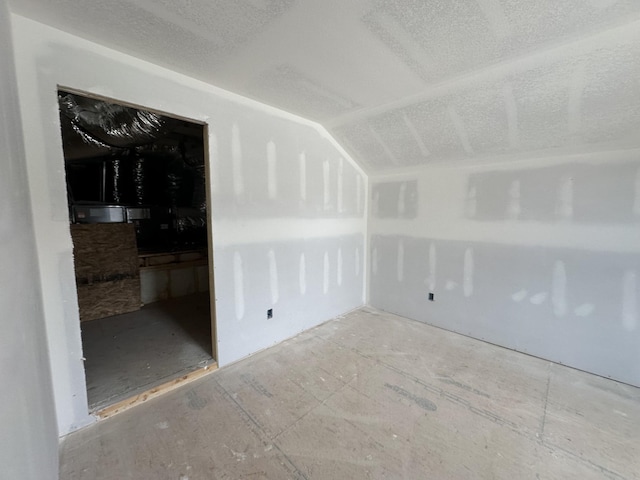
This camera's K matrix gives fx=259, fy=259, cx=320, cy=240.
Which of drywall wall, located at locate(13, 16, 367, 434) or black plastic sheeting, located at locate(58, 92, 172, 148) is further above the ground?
black plastic sheeting, located at locate(58, 92, 172, 148)

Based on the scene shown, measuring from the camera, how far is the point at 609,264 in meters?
2.23

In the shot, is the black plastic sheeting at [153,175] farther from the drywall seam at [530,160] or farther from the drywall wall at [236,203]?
the drywall seam at [530,160]

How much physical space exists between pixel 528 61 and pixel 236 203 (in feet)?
7.87

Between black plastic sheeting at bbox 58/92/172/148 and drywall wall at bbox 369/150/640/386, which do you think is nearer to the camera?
drywall wall at bbox 369/150/640/386

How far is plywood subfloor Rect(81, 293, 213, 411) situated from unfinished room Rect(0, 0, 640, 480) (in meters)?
0.03

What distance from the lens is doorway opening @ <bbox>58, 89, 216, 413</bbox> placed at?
7.67 ft

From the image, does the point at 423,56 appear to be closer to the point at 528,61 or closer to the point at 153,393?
the point at 528,61

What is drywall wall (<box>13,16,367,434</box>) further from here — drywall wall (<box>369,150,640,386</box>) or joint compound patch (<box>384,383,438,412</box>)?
joint compound patch (<box>384,383,438,412</box>)

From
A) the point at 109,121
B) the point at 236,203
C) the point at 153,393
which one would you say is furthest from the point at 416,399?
the point at 109,121

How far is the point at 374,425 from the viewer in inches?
68.7

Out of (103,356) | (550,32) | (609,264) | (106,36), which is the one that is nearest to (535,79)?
(550,32)

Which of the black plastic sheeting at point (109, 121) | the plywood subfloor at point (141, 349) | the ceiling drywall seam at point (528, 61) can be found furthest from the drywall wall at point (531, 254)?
the black plastic sheeting at point (109, 121)

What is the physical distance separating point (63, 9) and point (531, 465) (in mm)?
3546

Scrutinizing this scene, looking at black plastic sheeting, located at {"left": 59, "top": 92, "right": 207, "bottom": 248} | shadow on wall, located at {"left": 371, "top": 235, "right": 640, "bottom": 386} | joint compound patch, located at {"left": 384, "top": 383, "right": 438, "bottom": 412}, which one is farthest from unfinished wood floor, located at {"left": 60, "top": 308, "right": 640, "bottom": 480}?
black plastic sheeting, located at {"left": 59, "top": 92, "right": 207, "bottom": 248}
